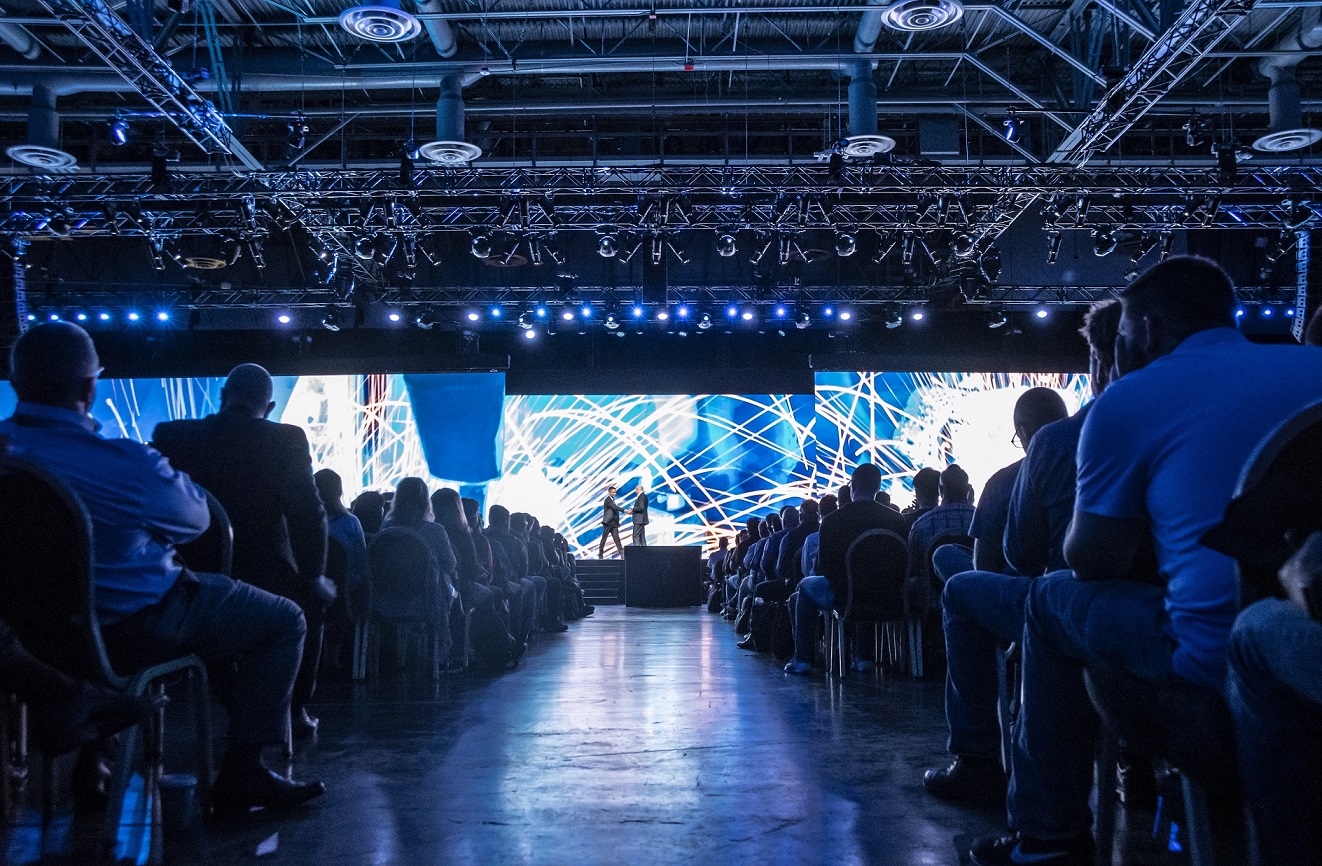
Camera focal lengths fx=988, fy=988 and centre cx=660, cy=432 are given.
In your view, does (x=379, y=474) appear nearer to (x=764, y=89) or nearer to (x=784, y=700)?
(x=764, y=89)

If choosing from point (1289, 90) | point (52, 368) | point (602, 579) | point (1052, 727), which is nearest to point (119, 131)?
point (52, 368)

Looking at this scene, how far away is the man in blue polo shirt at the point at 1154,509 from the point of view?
146 cm

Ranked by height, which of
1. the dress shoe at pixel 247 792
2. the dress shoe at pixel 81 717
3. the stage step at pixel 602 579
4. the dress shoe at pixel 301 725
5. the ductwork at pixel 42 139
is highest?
the ductwork at pixel 42 139

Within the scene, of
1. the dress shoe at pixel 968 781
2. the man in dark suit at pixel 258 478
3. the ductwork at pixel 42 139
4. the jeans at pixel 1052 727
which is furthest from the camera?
the ductwork at pixel 42 139

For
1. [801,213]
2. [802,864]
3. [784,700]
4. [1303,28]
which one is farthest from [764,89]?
[802,864]

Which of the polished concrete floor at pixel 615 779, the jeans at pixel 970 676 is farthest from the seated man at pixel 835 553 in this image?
the jeans at pixel 970 676

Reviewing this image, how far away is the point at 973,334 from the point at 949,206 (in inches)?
179

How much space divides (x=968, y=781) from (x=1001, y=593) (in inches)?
21.6

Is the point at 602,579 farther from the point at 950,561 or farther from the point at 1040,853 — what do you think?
the point at 1040,853

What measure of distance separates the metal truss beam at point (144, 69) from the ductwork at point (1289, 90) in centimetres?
905

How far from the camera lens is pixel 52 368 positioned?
2168 millimetres

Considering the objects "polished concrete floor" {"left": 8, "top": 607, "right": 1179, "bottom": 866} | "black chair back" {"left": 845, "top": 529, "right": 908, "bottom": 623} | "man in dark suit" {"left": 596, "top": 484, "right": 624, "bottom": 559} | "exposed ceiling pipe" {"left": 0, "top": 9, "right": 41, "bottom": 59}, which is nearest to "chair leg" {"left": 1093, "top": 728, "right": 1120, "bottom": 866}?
"polished concrete floor" {"left": 8, "top": 607, "right": 1179, "bottom": 866}

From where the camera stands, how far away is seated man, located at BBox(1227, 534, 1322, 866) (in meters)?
1.17

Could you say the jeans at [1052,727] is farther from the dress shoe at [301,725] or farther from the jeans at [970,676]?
the dress shoe at [301,725]
